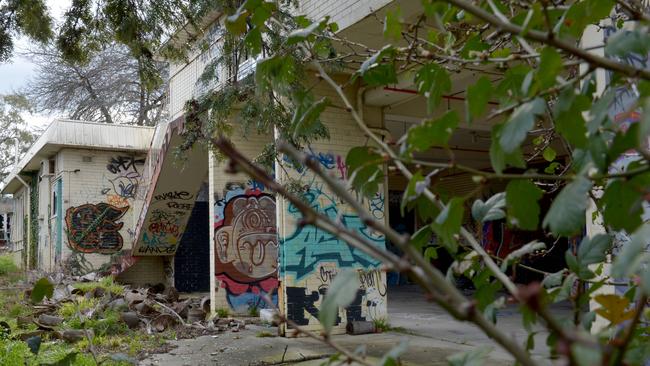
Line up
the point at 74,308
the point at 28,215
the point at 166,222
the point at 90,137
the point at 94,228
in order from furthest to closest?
the point at 28,215, the point at 90,137, the point at 94,228, the point at 166,222, the point at 74,308

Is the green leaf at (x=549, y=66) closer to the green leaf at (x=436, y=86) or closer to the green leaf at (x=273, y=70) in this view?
the green leaf at (x=436, y=86)

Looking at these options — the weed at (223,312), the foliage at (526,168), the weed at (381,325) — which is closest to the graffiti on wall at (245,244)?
the weed at (223,312)

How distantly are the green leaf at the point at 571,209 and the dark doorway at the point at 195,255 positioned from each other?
50.5 ft

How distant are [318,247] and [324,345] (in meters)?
1.69

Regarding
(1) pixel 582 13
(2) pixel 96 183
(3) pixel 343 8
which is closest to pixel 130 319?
(3) pixel 343 8

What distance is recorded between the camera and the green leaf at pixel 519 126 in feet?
3.26

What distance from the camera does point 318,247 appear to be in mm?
9391

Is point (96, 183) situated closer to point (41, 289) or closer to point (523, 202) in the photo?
point (41, 289)

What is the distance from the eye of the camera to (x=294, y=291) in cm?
913

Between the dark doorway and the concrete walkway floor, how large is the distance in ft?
20.5

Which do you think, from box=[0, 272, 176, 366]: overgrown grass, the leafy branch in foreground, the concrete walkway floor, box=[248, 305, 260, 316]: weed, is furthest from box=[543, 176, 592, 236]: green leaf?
box=[248, 305, 260, 316]: weed

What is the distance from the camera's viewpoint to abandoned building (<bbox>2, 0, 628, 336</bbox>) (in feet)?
29.9

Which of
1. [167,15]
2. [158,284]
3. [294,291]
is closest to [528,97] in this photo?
[167,15]

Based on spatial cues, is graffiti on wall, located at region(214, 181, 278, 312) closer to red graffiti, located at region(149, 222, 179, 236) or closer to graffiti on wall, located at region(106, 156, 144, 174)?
red graffiti, located at region(149, 222, 179, 236)
